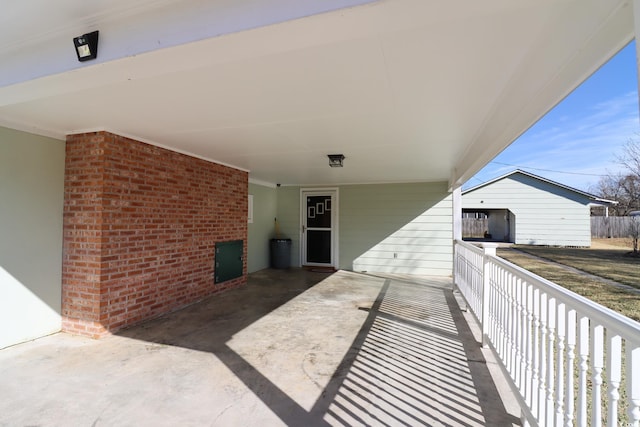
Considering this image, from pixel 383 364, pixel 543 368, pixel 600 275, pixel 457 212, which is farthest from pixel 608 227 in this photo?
pixel 543 368

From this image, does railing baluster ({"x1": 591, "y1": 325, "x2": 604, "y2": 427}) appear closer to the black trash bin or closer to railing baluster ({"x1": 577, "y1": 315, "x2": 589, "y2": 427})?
railing baluster ({"x1": 577, "y1": 315, "x2": 589, "y2": 427})

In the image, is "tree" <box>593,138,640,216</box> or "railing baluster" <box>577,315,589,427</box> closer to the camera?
"railing baluster" <box>577,315,589,427</box>

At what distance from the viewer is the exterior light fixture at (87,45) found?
153 centimetres

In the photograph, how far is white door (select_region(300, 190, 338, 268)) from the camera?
8.12m

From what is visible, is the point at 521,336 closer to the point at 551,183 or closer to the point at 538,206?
the point at 538,206

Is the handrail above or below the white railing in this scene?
above

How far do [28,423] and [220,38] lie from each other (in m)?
2.71

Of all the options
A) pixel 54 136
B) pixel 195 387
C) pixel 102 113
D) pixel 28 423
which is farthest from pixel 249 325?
pixel 54 136

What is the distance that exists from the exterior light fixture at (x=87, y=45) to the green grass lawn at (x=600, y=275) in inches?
A: 251

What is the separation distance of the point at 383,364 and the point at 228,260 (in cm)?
367

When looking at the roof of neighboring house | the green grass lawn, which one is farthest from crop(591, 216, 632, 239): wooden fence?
the green grass lawn

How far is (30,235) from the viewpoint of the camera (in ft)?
10.5

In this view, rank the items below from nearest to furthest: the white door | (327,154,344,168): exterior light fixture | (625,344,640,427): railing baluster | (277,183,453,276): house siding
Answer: (625,344,640,427): railing baluster → (327,154,344,168): exterior light fixture → (277,183,453,276): house siding → the white door

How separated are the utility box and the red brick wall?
1.56 ft
